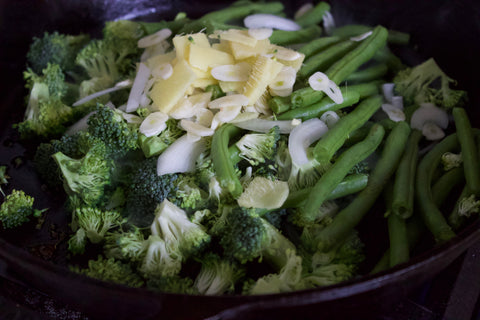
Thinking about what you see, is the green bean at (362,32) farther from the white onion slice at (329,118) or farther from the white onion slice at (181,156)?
the white onion slice at (181,156)

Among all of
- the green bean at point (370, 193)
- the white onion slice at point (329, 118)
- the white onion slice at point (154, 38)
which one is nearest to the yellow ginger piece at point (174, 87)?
the white onion slice at point (154, 38)

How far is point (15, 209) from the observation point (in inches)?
71.7

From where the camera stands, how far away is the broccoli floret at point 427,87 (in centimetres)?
222

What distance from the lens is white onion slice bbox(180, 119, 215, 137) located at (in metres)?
1.80

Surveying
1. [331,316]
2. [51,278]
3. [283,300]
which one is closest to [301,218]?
[331,316]

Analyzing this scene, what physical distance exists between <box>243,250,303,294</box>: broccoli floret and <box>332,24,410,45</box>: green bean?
1410 millimetres

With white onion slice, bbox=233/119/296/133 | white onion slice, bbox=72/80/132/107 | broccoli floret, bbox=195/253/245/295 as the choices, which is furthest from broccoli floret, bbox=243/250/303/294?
white onion slice, bbox=72/80/132/107

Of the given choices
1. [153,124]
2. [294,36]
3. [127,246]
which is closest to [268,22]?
[294,36]

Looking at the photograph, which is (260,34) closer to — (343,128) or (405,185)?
(343,128)

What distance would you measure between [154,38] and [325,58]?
868 millimetres

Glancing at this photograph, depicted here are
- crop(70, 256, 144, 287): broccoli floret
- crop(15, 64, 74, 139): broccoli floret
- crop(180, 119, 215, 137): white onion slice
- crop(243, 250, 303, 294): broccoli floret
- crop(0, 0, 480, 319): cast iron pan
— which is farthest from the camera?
crop(15, 64, 74, 139): broccoli floret

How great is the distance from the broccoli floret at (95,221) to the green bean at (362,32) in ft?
5.05

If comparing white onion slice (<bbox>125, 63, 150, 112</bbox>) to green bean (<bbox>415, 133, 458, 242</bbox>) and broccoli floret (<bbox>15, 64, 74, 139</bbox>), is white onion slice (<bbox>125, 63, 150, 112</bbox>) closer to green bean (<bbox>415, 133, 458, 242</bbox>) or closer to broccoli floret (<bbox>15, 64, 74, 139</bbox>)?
broccoli floret (<bbox>15, 64, 74, 139</bbox>)

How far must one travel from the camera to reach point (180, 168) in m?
1.79
